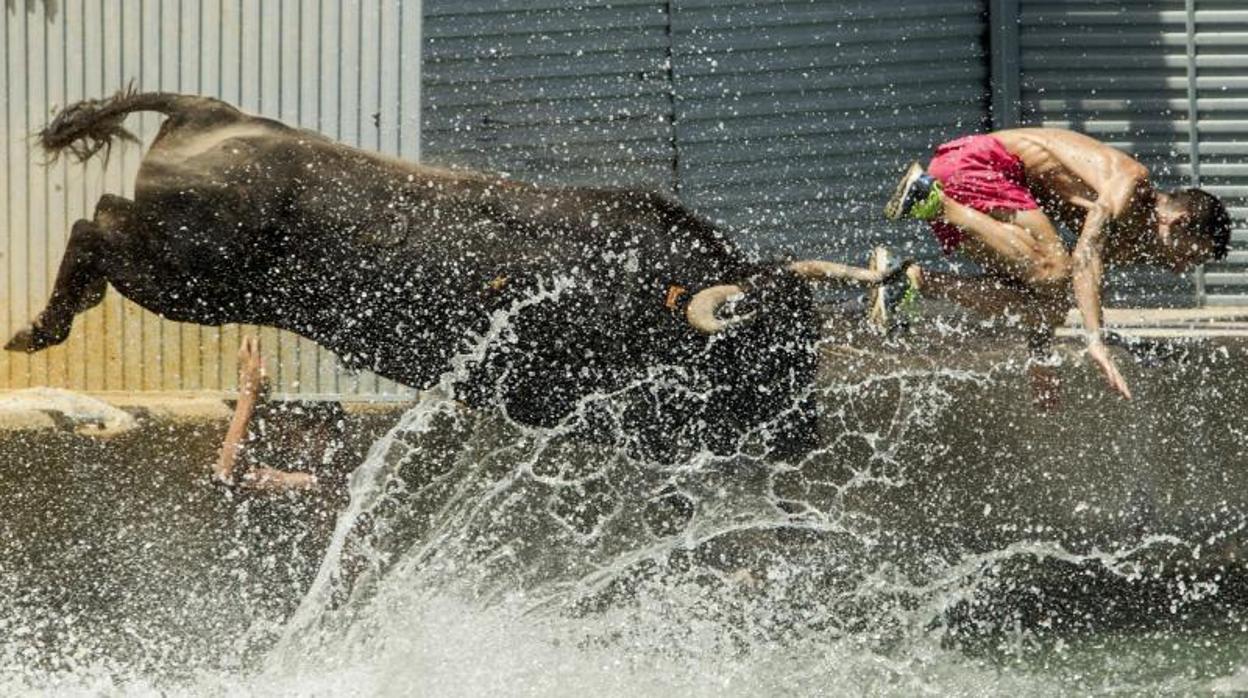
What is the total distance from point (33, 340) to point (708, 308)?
7.65 feet

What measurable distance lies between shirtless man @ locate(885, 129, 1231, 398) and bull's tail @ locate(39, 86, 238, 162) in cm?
254

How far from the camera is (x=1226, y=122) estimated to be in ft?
32.6

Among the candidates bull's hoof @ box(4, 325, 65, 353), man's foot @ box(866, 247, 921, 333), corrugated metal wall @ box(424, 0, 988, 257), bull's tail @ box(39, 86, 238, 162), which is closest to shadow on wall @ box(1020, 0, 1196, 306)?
corrugated metal wall @ box(424, 0, 988, 257)

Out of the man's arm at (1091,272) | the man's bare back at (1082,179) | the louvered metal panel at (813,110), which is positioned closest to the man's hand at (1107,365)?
the man's arm at (1091,272)

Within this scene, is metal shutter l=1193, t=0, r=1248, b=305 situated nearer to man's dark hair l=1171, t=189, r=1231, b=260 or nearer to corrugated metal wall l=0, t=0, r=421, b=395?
man's dark hair l=1171, t=189, r=1231, b=260

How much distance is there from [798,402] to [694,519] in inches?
31.8

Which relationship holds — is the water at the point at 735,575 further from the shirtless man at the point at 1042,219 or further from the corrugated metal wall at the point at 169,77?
the corrugated metal wall at the point at 169,77

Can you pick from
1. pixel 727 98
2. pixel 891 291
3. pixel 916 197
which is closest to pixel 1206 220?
pixel 916 197

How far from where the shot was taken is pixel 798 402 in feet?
27.0

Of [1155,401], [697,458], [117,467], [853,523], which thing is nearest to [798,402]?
[697,458]

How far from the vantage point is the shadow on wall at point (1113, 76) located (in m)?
9.94

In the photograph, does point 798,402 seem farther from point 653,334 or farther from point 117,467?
point 117,467

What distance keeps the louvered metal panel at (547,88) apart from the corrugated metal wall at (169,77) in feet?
2.17

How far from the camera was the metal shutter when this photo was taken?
991 centimetres
